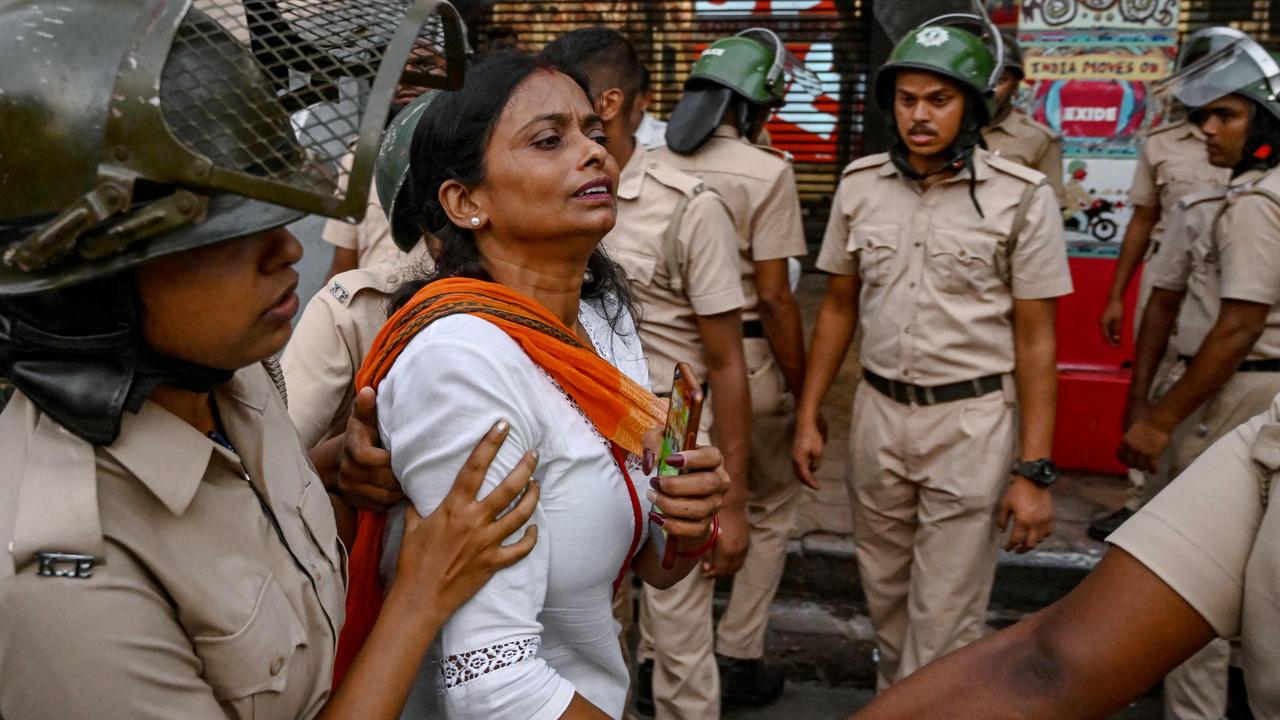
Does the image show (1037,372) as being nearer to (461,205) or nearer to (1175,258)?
(1175,258)

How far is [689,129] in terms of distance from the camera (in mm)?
4105

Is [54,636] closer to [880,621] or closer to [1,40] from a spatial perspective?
[1,40]

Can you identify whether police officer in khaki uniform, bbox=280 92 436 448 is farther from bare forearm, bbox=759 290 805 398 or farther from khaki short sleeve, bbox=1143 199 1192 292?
khaki short sleeve, bbox=1143 199 1192 292

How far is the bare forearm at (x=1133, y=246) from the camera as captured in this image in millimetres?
5273

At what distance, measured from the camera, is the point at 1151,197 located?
533 centimetres

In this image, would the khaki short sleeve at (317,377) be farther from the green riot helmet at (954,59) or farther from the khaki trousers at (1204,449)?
the khaki trousers at (1204,449)

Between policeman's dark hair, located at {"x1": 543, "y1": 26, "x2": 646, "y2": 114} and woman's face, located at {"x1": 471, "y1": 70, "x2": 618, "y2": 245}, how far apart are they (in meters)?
1.72

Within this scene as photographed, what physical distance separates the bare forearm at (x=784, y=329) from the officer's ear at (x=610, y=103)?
0.90 meters

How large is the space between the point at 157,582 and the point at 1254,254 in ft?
11.5

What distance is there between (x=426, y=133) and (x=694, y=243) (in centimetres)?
164

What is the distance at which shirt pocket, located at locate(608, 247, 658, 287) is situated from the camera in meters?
3.47

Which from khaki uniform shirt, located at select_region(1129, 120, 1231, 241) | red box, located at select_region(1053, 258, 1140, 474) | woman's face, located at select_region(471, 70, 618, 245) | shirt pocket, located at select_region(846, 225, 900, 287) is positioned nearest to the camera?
woman's face, located at select_region(471, 70, 618, 245)

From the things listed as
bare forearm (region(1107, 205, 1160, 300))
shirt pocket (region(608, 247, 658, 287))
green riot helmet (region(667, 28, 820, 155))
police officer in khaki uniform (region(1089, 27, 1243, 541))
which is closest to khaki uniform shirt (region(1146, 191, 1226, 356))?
police officer in khaki uniform (region(1089, 27, 1243, 541))

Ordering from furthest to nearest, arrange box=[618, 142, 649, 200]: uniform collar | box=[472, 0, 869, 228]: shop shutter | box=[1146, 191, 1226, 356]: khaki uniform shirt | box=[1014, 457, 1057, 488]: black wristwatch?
box=[472, 0, 869, 228]: shop shutter → box=[1146, 191, 1226, 356]: khaki uniform shirt → box=[618, 142, 649, 200]: uniform collar → box=[1014, 457, 1057, 488]: black wristwatch
